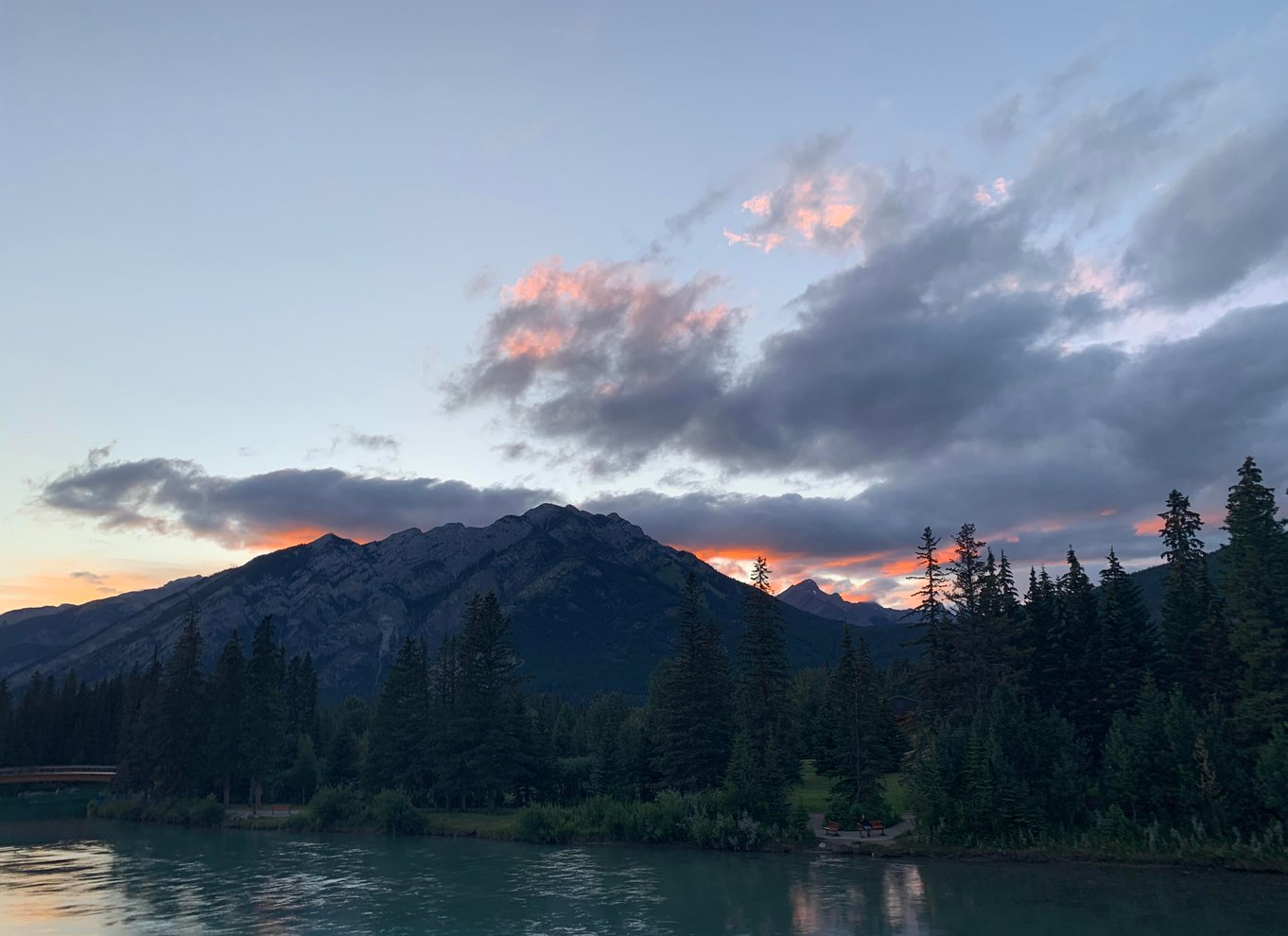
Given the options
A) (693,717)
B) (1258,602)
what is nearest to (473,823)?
(693,717)

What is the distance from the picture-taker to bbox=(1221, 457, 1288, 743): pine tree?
54.5 meters

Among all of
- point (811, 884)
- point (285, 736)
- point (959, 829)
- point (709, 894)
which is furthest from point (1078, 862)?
Answer: point (285, 736)

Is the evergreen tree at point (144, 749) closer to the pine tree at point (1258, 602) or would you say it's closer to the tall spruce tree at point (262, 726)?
the tall spruce tree at point (262, 726)

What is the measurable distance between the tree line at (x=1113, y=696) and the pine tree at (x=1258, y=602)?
11 cm

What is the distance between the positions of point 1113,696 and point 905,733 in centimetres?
4824

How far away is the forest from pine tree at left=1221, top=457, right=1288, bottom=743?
16 cm

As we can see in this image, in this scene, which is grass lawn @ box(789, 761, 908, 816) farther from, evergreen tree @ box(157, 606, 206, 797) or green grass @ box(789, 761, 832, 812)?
evergreen tree @ box(157, 606, 206, 797)

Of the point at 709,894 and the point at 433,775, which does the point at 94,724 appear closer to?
the point at 433,775

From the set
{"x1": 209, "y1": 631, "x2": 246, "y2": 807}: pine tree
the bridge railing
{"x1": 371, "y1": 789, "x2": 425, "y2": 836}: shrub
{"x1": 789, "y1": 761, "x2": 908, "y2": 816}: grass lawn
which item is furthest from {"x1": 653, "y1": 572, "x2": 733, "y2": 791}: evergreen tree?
the bridge railing

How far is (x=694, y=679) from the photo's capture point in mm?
82812

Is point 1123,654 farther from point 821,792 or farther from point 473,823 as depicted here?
point 473,823

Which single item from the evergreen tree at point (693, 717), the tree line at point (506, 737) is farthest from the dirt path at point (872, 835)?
the evergreen tree at point (693, 717)

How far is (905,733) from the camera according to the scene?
115625mm

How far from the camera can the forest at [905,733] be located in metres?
55.4
